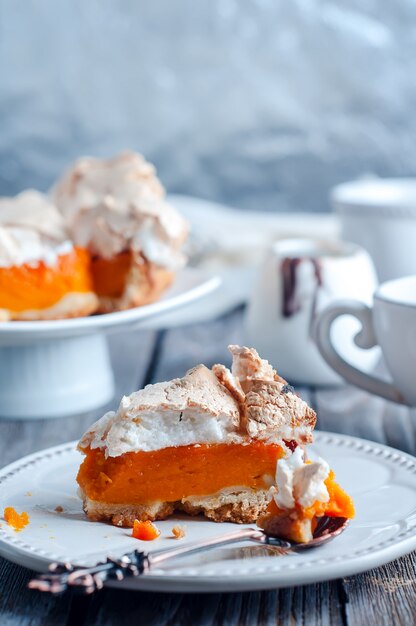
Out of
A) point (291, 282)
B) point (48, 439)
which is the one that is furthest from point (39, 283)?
point (291, 282)

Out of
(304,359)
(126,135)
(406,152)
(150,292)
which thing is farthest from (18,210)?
(406,152)

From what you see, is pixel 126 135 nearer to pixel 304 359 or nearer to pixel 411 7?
pixel 411 7

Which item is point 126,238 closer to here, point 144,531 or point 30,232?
point 30,232

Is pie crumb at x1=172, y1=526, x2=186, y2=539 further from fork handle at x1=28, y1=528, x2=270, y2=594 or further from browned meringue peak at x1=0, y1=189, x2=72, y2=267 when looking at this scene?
browned meringue peak at x1=0, y1=189, x2=72, y2=267

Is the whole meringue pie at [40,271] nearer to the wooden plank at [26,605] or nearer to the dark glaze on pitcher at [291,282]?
the dark glaze on pitcher at [291,282]

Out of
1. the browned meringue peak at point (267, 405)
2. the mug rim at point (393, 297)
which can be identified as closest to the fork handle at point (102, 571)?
the browned meringue peak at point (267, 405)
